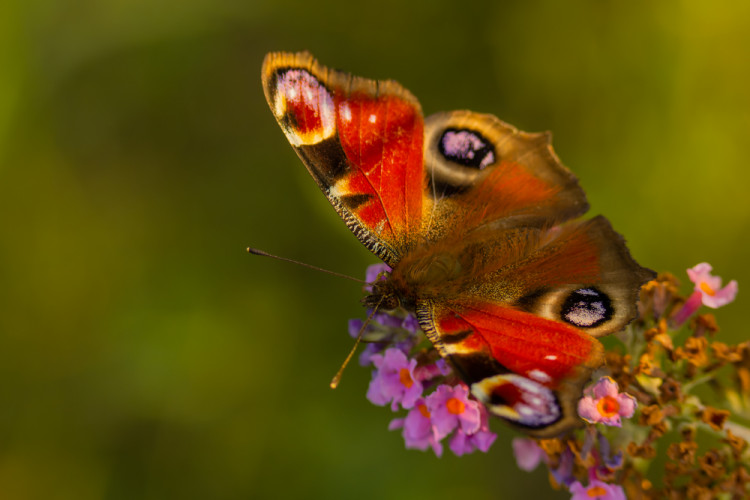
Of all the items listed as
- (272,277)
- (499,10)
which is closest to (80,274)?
(272,277)

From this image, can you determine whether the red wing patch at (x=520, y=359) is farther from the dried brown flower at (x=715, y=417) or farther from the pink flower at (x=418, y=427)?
the dried brown flower at (x=715, y=417)

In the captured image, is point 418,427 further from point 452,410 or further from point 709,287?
point 709,287

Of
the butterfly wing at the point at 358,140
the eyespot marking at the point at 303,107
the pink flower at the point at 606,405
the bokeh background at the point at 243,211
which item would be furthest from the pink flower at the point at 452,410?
the bokeh background at the point at 243,211

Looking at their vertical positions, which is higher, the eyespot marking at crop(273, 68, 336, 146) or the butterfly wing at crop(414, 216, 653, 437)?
the eyespot marking at crop(273, 68, 336, 146)

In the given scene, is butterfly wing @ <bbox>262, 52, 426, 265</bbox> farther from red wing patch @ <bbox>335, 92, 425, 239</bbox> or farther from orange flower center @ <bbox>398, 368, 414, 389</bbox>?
orange flower center @ <bbox>398, 368, 414, 389</bbox>

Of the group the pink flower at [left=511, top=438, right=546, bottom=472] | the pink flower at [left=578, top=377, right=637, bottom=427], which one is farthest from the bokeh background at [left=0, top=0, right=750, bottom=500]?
the pink flower at [left=578, top=377, right=637, bottom=427]
